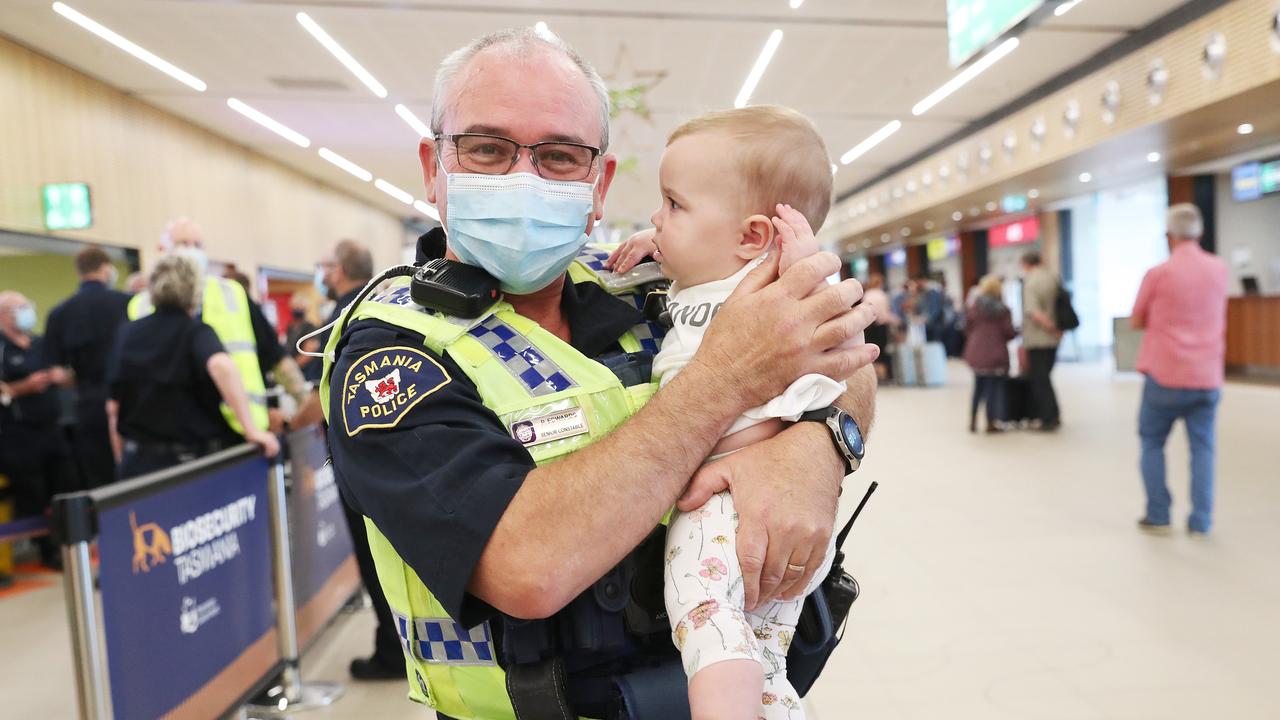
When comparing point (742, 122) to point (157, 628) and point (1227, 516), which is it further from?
point (1227, 516)

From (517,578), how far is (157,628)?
6.67 ft

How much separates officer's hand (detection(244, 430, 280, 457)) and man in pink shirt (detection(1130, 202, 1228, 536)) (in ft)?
14.2

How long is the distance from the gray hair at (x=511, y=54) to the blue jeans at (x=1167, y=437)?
14.3 feet

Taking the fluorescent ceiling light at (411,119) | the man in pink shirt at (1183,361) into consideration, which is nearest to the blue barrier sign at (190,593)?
the man in pink shirt at (1183,361)

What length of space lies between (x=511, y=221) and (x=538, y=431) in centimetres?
32

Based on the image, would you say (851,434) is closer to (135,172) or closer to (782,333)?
(782,333)

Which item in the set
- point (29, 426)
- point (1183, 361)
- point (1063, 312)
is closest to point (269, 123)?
point (29, 426)

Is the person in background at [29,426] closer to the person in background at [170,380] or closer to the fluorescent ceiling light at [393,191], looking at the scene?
the person in background at [170,380]

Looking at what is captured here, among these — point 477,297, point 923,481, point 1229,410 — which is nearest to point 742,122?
point 477,297

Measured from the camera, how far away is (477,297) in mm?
994

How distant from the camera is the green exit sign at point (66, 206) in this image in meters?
7.54

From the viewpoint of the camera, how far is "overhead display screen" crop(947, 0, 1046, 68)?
3443 mm

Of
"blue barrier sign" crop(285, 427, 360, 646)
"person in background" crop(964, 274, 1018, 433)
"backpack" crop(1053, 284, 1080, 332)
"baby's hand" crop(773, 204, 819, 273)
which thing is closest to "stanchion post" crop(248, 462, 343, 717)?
"blue barrier sign" crop(285, 427, 360, 646)

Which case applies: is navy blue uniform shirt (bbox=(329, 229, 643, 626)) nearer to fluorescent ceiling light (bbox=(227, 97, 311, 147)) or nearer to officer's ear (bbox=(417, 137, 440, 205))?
officer's ear (bbox=(417, 137, 440, 205))
